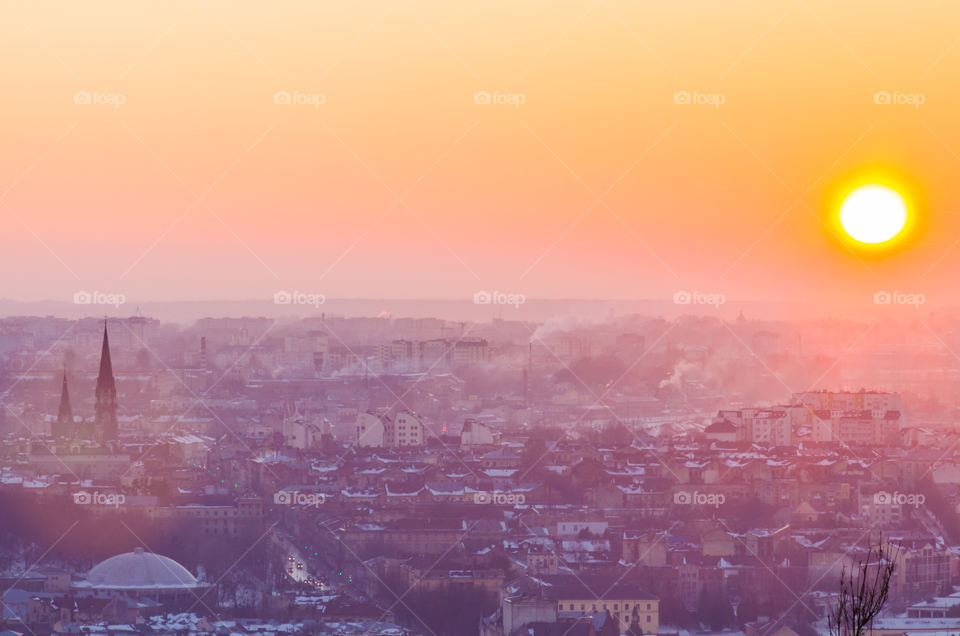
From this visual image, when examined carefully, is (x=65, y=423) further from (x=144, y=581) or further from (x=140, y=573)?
(x=144, y=581)

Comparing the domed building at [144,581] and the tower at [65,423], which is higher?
the tower at [65,423]

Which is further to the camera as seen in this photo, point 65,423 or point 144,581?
point 65,423

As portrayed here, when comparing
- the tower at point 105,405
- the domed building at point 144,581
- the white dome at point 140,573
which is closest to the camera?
the domed building at point 144,581

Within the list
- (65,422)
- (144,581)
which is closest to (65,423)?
(65,422)

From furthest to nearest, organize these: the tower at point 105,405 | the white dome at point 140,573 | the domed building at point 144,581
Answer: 1. the tower at point 105,405
2. the white dome at point 140,573
3. the domed building at point 144,581

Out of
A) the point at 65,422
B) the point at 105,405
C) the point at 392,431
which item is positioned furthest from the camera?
the point at 392,431

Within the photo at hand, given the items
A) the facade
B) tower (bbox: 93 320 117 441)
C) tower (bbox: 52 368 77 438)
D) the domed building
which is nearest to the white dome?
the domed building

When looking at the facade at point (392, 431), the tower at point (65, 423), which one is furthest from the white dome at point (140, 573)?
the facade at point (392, 431)

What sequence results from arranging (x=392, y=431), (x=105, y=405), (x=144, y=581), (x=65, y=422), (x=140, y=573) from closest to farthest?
(x=144, y=581) → (x=140, y=573) → (x=105, y=405) → (x=65, y=422) → (x=392, y=431)

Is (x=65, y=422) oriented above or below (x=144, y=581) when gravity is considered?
above

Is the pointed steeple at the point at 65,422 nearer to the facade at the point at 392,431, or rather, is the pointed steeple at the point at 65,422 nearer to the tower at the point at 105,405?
the tower at the point at 105,405
